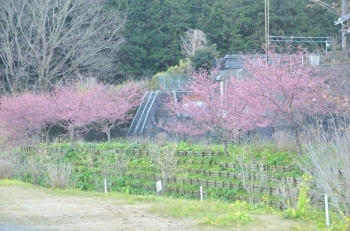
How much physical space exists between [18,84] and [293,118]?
96.7 feet

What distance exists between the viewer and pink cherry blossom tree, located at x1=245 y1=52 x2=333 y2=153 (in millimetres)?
17453

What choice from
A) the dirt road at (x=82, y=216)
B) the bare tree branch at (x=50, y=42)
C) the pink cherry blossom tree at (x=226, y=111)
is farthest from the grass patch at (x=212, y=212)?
the bare tree branch at (x=50, y=42)

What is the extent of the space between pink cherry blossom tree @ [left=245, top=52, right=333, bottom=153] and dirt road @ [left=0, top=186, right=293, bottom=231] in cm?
650

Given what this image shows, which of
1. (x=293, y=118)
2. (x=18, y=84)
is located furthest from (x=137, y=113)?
(x=293, y=118)

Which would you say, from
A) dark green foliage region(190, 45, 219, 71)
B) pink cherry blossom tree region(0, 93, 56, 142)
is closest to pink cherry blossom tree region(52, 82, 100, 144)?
pink cherry blossom tree region(0, 93, 56, 142)

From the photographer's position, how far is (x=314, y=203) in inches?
469

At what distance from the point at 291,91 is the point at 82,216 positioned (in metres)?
8.70

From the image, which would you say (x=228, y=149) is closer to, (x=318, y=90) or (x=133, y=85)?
(x=318, y=90)

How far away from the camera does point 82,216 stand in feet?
35.8

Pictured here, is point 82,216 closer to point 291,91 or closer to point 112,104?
point 291,91

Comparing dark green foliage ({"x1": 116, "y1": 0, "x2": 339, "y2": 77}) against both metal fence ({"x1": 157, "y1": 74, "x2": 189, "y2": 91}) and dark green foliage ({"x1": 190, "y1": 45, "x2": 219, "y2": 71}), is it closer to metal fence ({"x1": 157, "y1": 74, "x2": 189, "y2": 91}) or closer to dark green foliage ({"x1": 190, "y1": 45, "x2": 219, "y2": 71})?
dark green foliage ({"x1": 190, "y1": 45, "x2": 219, "y2": 71})

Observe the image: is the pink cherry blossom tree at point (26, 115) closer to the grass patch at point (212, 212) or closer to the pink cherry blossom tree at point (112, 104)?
the pink cherry blossom tree at point (112, 104)

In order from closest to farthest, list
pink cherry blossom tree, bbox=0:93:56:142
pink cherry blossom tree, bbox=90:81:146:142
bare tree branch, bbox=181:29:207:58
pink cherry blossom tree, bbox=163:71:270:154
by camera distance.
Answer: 1. pink cherry blossom tree, bbox=163:71:270:154
2. pink cherry blossom tree, bbox=0:93:56:142
3. pink cherry blossom tree, bbox=90:81:146:142
4. bare tree branch, bbox=181:29:207:58

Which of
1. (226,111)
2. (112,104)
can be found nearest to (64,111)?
(112,104)
